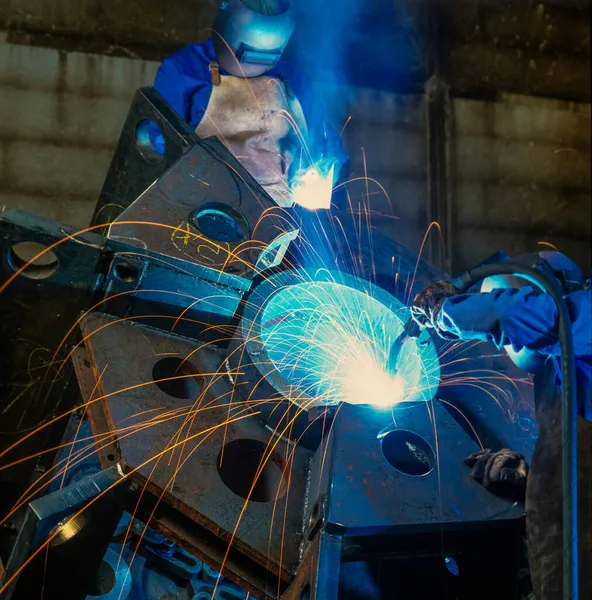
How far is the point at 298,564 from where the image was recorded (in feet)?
7.32

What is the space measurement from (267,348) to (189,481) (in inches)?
21.8

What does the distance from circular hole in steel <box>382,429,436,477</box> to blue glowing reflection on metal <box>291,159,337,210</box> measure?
1.51 m

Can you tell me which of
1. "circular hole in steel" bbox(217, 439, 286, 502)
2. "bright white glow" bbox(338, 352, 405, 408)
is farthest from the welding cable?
"circular hole in steel" bbox(217, 439, 286, 502)

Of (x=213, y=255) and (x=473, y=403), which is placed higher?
(x=213, y=255)

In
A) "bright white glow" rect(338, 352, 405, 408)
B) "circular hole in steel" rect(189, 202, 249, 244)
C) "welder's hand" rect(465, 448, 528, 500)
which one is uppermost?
"circular hole in steel" rect(189, 202, 249, 244)

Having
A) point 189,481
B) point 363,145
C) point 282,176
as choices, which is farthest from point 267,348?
point 363,145

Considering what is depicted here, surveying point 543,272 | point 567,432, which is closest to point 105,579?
point 567,432

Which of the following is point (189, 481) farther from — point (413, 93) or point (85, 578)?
point (413, 93)

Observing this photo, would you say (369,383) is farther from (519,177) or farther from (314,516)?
(519,177)

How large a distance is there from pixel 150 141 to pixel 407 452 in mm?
1686

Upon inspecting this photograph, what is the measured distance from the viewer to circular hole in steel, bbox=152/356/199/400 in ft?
8.57

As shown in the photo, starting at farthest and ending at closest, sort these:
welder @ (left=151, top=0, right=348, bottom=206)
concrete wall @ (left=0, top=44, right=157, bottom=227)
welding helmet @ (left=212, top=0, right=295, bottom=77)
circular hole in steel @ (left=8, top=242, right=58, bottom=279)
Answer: concrete wall @ (left=0, top=44, right=157, bottom=227) < welder @ (left=151, top=0, right=348, bottom=206) < welding helmet @ (left=212, top=0, right=295, bottom=77) < circular hole in steel @ (left=8, top=242, right=58, bottom=279)

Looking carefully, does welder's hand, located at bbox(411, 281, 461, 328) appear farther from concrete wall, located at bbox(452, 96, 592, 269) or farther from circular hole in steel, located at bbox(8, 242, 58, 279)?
concrete wall, located at bbox(452, 96, 592, 269)

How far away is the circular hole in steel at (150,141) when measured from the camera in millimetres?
3195
